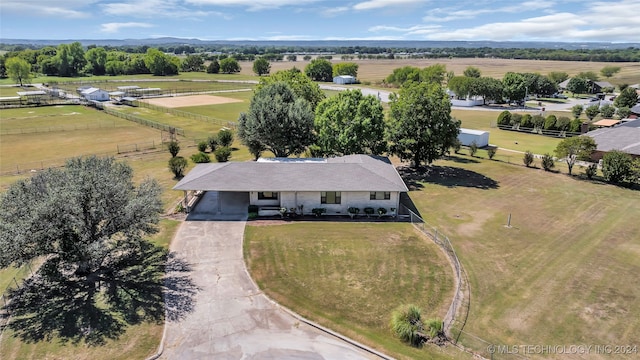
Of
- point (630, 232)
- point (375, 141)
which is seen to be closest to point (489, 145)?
point (375, 141)

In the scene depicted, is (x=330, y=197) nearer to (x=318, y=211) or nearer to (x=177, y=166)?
(x=318, y=211)

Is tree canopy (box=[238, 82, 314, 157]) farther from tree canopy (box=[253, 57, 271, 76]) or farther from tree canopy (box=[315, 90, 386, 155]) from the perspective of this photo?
tree canopy (box=[253, 57, 271, 76])

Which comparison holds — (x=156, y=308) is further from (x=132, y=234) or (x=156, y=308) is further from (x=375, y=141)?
(x=375, y=141)

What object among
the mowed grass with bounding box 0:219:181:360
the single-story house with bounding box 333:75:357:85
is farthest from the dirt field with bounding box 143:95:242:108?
the mowed grass with bounding box 0:219:181:360

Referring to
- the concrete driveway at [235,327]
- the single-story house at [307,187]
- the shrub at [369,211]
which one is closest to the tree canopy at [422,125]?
the single-story house at [307,187]

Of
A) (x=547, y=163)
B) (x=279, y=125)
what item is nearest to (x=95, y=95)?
(x=279, y=125)

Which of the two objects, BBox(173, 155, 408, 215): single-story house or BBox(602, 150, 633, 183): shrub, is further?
BBox(602, 150, 633, 183): shrub
